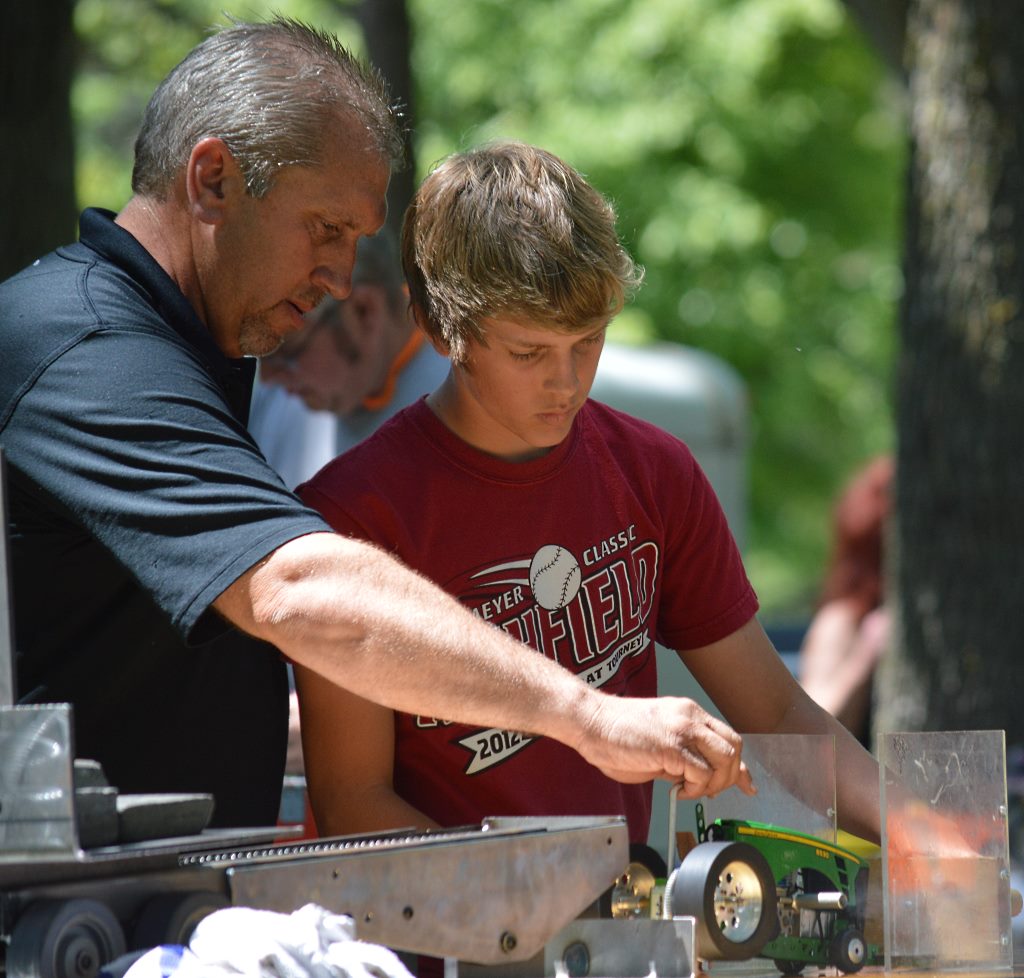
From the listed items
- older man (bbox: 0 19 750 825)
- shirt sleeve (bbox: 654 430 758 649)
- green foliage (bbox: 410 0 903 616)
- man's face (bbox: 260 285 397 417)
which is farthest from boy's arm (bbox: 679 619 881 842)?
green foliage (bbox: 410 0 903 616)

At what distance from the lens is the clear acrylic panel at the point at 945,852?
174 cm

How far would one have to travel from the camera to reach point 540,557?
2.03 m

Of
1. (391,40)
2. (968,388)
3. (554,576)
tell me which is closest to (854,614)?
(968,388)

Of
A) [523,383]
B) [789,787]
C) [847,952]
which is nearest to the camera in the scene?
[847,952]

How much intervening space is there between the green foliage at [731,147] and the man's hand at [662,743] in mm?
8965

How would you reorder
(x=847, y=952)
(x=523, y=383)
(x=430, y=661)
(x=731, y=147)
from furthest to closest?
(x=731, y=147) → (x=523, y=383) → (x=847, y=952) → (x=430, y=661)

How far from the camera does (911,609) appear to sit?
510cm

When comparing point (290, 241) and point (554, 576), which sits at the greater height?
point (290, 241)

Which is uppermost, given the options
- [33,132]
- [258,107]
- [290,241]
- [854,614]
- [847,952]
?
[33,132]

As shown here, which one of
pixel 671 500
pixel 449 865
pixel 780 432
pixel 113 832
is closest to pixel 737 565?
pixel 671 500

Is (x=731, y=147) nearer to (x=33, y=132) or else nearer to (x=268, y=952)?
(x=33, y=132)

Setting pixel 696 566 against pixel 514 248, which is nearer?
pixel 514 248

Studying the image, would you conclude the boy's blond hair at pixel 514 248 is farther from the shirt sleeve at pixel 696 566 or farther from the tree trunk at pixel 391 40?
the tree trunk at pixel 391 40

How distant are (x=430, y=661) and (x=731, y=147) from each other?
10145mm
